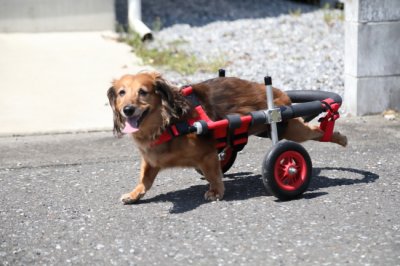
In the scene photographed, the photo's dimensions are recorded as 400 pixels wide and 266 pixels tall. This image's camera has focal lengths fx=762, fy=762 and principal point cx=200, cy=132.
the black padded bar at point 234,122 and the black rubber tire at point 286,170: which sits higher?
the black padded bar at point 234,122

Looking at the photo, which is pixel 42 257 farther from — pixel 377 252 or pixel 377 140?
pixel 377 140

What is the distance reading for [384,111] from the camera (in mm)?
7410

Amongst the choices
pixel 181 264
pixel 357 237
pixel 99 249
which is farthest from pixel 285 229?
pixel 99 249

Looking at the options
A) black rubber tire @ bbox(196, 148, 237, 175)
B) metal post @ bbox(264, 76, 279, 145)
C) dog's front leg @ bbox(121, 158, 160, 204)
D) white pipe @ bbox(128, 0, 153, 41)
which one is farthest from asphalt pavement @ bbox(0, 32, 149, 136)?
metal post @ bbox(264, 76, 279, 145)

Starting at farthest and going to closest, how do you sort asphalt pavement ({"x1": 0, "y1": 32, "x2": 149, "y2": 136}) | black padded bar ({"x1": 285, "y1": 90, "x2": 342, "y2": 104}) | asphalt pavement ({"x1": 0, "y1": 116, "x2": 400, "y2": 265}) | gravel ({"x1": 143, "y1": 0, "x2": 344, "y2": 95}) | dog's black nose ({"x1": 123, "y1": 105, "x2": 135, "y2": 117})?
gravel ({"x1": 143, "y1": 0, "x2": 344, "y2": 95}), asphalt pavement ({"x1": 0, "y1": 32, "x2": 149, "y2": 136}), black padded bar ({"x1": 285, "y1": 90, "x2": 342, "y2": 104}), dog's black nose ({"x1": 123, "y1": 105, "x2": 135, "y2": 117}), asphalt pavement ({"x1": 0, "y1": 116, "x2": 400, "y2": 265})

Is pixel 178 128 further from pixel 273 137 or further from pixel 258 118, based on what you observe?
pixel 273 137

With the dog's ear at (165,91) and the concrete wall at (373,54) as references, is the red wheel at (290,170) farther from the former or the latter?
the concrete wall at (373,54)

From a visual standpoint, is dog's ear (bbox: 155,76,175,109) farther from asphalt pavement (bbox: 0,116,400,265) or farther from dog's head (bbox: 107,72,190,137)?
asphalt pavement (bbox: 0,116,400,265)

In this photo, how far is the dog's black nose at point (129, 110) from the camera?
4598 mm

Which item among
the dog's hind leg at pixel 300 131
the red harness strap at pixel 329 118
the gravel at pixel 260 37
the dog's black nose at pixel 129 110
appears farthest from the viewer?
the gravel at pixel 260 37

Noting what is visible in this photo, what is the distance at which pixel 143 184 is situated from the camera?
5.09 meters

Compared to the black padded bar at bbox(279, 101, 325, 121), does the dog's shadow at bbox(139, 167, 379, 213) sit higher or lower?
lower

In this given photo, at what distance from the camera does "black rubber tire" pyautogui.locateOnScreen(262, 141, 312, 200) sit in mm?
4779

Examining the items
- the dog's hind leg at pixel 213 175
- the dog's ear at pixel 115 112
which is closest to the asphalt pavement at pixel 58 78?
the dog's ear at pixel 115 112
